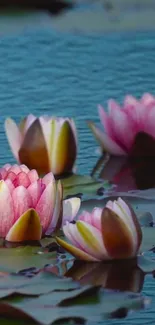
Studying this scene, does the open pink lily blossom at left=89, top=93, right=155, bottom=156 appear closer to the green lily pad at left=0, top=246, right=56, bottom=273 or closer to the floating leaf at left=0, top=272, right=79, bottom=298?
the green lily pad at left=0, top=246, right=56, bottom=273

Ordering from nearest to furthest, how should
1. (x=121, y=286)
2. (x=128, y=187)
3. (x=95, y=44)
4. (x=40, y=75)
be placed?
(x=121, y=286) → (x=128, y=187) → (x=40, y=75) → (x=95, y=44)

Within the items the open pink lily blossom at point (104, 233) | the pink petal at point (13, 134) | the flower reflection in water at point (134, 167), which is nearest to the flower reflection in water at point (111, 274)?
the open pink lily blossom at point (104, 233)

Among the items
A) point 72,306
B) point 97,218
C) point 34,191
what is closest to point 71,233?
point 97,218

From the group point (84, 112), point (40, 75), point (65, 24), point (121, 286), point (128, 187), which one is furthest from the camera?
point (65, 24)

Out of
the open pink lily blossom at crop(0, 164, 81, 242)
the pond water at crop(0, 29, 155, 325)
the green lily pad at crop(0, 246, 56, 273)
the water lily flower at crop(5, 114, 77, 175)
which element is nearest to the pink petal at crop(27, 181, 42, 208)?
the open pink lily blossom at crop(0, 164, 81, 242)

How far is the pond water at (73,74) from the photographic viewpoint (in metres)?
3.42

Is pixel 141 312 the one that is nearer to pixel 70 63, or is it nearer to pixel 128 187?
pixel 128 187

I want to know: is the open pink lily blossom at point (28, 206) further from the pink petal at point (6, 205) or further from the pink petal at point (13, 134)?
the pink petal at point (13, 134)

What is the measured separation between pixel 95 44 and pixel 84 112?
0.97 meters

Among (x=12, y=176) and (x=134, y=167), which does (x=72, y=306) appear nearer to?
(x=12, y=176)

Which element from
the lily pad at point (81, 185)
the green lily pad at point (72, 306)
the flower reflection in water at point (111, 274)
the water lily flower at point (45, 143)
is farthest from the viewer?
the water lily flower at point (45, 143)

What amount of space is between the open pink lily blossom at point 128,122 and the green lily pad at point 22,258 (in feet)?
2.22

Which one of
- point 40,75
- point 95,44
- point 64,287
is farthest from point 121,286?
point 95,44

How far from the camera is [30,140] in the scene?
2.79 meters
